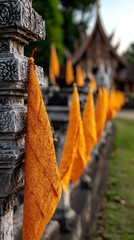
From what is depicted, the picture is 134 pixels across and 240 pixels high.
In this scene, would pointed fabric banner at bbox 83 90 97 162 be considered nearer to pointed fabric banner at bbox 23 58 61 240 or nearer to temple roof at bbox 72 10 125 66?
pointed fabric banner at bbox 23 58 61 240

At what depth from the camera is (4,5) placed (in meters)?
2.03

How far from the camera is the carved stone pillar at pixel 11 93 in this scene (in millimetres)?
2043

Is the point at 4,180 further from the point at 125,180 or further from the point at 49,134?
the point at 125,180

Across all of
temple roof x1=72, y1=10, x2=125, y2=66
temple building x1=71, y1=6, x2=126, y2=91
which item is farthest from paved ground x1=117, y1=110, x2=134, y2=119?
temple roof x1=72, y1=10, x2=125, y2=66

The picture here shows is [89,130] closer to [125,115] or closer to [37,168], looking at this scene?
[37,168]

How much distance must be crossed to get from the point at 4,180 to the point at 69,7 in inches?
1565

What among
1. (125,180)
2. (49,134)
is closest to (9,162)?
(49,134)

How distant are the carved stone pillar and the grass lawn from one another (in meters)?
3.50

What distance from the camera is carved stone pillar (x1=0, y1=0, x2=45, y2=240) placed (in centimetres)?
204

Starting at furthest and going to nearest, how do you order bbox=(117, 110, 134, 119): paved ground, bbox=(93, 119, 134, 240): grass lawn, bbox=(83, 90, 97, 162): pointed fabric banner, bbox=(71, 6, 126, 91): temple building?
1. bbox=(71, 6, 126, 91): temple building
2. bbox=(117, 110, 134, 119): paved ground
3. bbox=(93, 119, 134, 240): grass lawn
4. bbox=(83, 90, 97, 162): pointed fabric banner

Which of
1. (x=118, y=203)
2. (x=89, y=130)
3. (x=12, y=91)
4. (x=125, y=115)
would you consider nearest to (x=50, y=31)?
(x=125, y=115)

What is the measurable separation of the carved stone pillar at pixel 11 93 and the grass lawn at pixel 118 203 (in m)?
3.50

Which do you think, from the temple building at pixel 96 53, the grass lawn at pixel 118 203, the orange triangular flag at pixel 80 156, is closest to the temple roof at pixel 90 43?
the temple building at pixel 96 53

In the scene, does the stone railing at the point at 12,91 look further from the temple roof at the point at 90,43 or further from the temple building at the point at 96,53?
the temple roof at the point at 90,43
